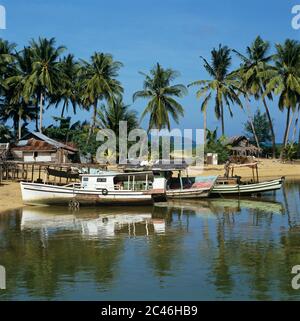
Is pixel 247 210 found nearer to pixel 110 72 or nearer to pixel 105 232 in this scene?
pixel 105 232

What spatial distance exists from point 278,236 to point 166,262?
20.2ft

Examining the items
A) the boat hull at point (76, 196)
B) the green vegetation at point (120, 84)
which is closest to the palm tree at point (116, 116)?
the green vegetation at point (120, 84)

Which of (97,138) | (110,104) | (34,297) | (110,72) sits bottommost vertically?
(34,297)

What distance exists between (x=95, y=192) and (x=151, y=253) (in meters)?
12.6

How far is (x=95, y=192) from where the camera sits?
99.6 feet

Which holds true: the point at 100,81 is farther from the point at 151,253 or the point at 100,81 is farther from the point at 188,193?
the point at 151,253

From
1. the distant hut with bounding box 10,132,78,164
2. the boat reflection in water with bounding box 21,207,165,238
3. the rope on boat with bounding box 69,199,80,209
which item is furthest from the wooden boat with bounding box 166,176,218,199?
the distant hut with bounding box 10,132,78,164

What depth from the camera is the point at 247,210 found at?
2889 cm

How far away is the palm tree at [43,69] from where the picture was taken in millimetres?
55000

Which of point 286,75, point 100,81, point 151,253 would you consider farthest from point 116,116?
point 151,253

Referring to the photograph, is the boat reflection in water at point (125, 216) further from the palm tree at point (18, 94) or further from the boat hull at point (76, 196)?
the palm tree at point (18, 94)

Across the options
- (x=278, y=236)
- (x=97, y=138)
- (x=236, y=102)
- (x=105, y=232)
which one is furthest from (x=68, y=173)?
(x=236, y=102)

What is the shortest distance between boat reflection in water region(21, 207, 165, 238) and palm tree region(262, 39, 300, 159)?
103 feet
